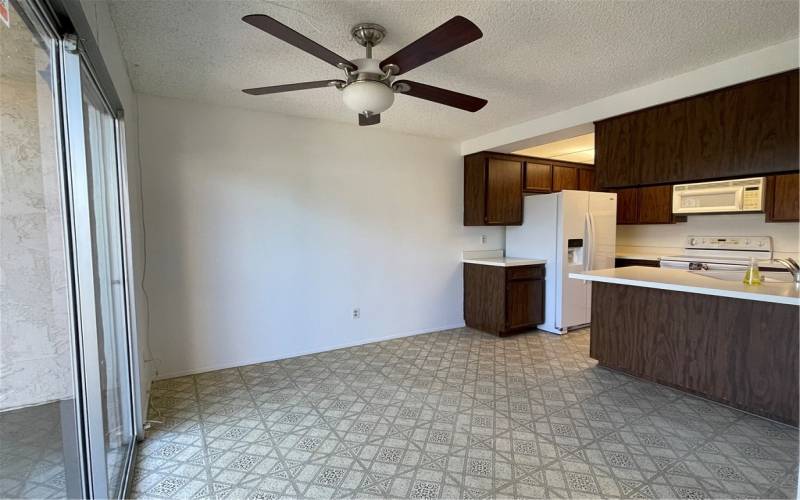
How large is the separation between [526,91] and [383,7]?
1546 millimetres

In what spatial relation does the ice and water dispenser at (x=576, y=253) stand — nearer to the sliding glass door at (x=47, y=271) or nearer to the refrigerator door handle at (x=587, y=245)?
the refrigerator door handle at (x=587, y=245)

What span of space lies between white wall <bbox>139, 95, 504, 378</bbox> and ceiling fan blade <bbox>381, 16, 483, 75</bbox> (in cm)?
180

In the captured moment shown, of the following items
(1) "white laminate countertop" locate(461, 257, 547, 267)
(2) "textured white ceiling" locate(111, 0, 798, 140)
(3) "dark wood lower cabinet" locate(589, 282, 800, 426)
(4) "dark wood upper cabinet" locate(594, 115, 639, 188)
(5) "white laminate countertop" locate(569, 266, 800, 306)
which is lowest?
(3) "dark wood lower cabinet" locate(589, 282, 800, 426)

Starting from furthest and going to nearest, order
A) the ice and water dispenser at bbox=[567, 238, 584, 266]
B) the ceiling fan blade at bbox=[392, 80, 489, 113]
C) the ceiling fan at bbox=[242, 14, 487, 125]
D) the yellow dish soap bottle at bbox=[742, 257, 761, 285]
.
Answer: the ice and water dispenser at bbox=[567, 238, 584, 266], the yellow dish soap bottle at bbox=[742, 257, 761, 285], the ceiling fan blade at bbox=[392, 80, 489, 113], the ceiling fan at bbox=[242, 14, 487, 125]

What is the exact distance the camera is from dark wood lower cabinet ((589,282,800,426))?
7.54ft

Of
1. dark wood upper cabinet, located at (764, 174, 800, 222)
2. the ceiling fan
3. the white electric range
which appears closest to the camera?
the ceiling fan

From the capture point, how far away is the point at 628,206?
5.20m

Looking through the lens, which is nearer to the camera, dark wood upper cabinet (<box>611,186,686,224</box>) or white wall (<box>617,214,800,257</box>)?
white wall (<box>617,214,800,257</box>)

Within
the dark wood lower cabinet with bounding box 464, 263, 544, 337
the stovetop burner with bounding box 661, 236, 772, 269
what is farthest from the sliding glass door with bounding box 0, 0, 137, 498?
the stovetop burner with bounding box 661, 236, 772, 269

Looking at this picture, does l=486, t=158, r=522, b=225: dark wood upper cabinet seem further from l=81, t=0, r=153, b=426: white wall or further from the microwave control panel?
l=81, t=0, r=153, b=426: white wall

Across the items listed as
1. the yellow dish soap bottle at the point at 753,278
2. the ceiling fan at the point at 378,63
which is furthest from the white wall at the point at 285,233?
the yellow dish soap bottle at the point at 753,278

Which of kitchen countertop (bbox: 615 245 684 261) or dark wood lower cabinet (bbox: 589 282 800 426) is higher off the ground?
kitchen countertop (bbox: 615 245 684 261)

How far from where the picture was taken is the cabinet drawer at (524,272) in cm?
413

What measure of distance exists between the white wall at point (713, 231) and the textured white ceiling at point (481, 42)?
2775 millimetres
